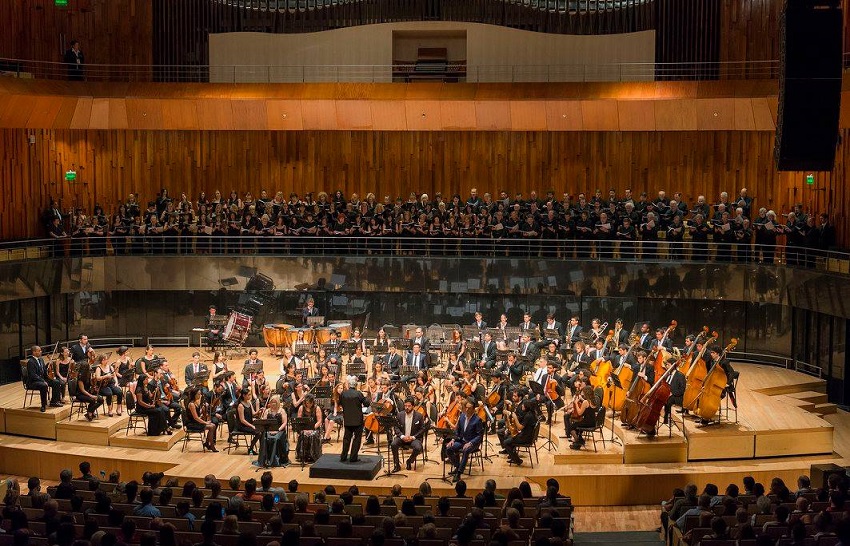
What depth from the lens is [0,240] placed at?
64.5ft

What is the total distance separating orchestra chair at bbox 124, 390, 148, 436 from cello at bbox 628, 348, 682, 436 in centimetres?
654

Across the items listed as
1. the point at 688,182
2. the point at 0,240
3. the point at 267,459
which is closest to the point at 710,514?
the point at 267,459

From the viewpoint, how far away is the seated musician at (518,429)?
13.2 meters

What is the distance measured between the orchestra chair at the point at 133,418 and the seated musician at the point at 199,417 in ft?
2.63

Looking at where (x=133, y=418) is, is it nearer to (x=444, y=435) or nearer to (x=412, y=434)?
(x=412, y=434)

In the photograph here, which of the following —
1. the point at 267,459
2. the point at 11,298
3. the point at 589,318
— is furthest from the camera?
the point at 589,318

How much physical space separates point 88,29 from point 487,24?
26.1 ft

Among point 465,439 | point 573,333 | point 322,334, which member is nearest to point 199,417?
point 465,439

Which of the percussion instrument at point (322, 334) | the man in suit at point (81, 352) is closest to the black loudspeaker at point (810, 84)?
the percussion instrument at point (322, 334)

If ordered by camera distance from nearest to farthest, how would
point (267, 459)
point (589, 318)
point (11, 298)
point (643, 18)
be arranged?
point (267, 459)
point (11, 298)
point (589, 318)
point (643, 18)

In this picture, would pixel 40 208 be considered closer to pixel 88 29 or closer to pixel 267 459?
pixel 88 29

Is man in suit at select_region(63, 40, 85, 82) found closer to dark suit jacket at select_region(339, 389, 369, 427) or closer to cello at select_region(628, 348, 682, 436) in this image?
dark suit jacket at select_region(339, 389, 369, 427)

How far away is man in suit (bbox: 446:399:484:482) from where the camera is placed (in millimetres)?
13070

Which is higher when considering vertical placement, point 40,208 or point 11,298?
point 40,208
